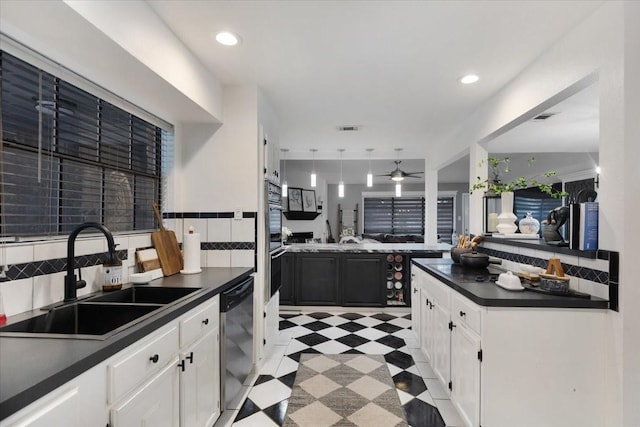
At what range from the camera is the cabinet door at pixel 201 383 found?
154 centimetres

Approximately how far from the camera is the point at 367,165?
22.4 feet

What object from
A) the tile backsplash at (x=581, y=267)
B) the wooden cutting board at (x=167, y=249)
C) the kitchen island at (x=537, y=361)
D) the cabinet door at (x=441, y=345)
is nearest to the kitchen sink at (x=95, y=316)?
the wooden cutting board at (x=167, y=249)

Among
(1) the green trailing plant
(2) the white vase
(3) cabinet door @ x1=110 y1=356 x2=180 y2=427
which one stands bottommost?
(3) cabinet door @ x1=110 y1=356 x2=180 y2=427

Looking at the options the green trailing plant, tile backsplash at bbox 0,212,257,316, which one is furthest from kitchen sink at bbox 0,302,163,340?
the green trailing plant

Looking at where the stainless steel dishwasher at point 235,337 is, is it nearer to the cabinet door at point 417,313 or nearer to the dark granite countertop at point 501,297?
the dark granite countertop at point 501,297

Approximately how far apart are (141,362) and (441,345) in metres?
1.91

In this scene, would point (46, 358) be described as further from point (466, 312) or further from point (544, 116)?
point (544, 116)

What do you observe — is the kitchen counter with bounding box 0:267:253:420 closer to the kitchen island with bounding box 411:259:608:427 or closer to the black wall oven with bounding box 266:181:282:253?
the black wall oven with bounding box 266:181:282:253

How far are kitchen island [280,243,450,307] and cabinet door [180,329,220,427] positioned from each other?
251cm

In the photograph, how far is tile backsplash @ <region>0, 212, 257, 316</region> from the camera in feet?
4.53

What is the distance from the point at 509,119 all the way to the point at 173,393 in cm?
289

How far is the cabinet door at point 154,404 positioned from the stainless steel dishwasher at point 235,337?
1.68 ft

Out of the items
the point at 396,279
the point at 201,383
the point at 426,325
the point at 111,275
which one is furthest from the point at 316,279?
the point at 111,275

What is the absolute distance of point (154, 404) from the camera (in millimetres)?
1289
